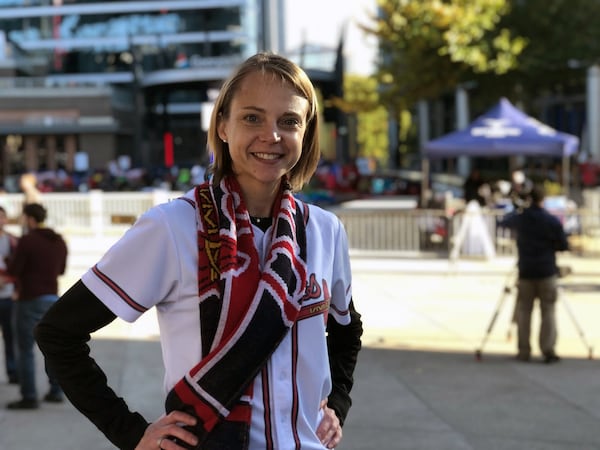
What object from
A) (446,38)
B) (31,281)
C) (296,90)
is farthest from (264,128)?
(446,38)

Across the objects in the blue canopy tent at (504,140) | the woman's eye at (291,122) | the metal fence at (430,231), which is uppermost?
the woman's eye at (291,122)

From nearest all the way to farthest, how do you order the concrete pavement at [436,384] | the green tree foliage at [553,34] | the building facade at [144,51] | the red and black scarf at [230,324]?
the red and black scarf at [230,324] < the concrete pavement at [436,384] < the green tree foliage at [553,34] < the building facade at [144,51]

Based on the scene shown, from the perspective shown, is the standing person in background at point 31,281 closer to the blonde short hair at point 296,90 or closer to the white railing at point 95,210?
the blonde short hair at point 296,90

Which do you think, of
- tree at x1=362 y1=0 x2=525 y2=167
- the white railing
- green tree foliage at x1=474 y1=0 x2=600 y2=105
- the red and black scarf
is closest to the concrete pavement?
the red and black scarf

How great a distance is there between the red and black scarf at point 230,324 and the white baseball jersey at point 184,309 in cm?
3

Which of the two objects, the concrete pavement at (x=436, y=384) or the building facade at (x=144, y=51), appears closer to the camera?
the concrete pavement at (x=436, y=384)

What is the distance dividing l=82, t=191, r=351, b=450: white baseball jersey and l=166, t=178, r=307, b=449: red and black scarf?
3cm

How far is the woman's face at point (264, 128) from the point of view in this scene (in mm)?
2293

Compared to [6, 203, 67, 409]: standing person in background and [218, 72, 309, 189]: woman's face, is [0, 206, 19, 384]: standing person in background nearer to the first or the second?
[6, 203, 67, 409]: standing person in background

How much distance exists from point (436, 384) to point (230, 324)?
6.40m

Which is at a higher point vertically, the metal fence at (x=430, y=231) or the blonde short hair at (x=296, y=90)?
the blonde short hair at (x=296, y=90)

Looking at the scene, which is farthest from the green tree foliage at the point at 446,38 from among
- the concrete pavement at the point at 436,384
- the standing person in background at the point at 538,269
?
the standing person in background at the point at 538,269

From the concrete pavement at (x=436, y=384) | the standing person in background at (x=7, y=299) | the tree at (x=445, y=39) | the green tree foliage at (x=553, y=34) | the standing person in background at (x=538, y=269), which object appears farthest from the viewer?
the green tree foliage at (x=553, y=34)

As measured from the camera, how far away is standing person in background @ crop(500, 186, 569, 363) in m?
9.12
